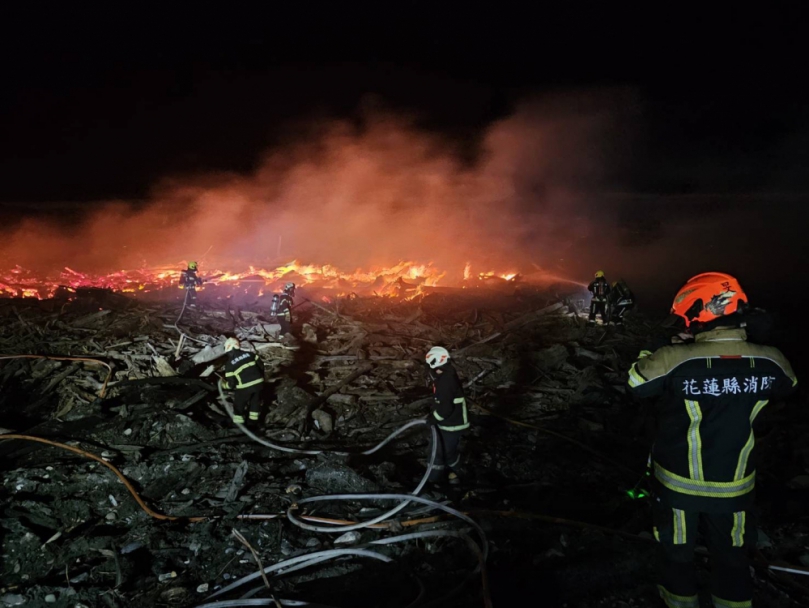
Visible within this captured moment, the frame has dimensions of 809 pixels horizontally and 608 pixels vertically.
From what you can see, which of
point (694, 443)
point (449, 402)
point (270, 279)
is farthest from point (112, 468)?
point (270, 279)

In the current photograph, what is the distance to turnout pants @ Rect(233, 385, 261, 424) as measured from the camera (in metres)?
7.16

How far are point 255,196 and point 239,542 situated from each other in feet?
71.9

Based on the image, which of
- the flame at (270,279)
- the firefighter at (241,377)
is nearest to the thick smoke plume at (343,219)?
the flame at (270,279)

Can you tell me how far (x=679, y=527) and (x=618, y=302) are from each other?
417 inches

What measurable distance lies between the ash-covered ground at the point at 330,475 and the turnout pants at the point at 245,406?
31 cm

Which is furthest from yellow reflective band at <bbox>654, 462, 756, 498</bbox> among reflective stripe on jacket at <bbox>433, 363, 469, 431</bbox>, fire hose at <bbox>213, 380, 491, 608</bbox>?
reflective stripe on jacket at <bbox>433, 363, 469, 431</bbox>

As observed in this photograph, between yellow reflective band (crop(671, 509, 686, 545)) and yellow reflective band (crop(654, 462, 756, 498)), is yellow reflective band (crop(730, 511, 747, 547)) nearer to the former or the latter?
yellow reflective band (crop(654, 462, 756, 498))

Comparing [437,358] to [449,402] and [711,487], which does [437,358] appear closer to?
[449,402]

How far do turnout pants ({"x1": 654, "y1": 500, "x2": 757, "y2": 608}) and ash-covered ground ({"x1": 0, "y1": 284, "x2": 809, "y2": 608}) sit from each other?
74 centimetres

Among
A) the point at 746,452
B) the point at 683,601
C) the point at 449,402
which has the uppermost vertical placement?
the point at 746,452

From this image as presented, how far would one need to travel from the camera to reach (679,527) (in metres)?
3.15

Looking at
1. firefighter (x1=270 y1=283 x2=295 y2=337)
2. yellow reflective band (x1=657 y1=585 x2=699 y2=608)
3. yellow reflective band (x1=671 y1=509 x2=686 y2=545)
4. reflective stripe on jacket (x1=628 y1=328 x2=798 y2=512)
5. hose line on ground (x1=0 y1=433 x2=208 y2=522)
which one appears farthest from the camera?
firefighter (x1=270 y1=283 x2=295 y2=337)

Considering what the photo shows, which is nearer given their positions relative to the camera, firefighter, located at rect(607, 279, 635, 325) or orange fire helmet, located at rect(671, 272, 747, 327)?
orange fire helmet, located at rect(671, 272, 747, 327)

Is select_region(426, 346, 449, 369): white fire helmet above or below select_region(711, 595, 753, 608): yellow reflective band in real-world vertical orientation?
above
